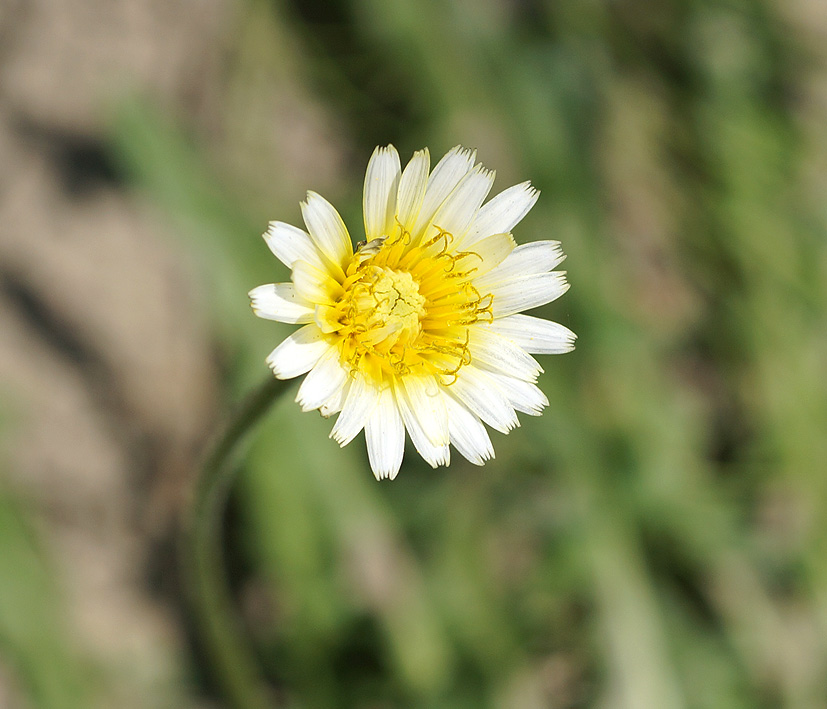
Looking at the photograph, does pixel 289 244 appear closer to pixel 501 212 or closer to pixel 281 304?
pixel 281 304

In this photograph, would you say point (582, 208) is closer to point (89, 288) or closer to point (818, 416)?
point (818, 416)

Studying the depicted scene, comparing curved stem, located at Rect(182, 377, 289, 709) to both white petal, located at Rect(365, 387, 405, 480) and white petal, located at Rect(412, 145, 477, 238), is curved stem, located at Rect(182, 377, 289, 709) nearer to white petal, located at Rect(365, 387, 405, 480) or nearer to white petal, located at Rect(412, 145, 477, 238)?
white petal, located at Rect(365, 387, 405, 480)

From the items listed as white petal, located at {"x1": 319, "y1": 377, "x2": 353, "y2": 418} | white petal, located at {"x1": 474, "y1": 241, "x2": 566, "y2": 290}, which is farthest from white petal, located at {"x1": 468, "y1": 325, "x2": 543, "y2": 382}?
white petal, located at {"x1": 319, "y1": 377, "x2": 353, "y2": 418}

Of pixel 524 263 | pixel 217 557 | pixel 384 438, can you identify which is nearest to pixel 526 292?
pixel 524 263

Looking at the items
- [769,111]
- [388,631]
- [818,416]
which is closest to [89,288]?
[388,631]

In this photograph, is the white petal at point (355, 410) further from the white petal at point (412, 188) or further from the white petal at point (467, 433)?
the white petal at point (412, 188)
